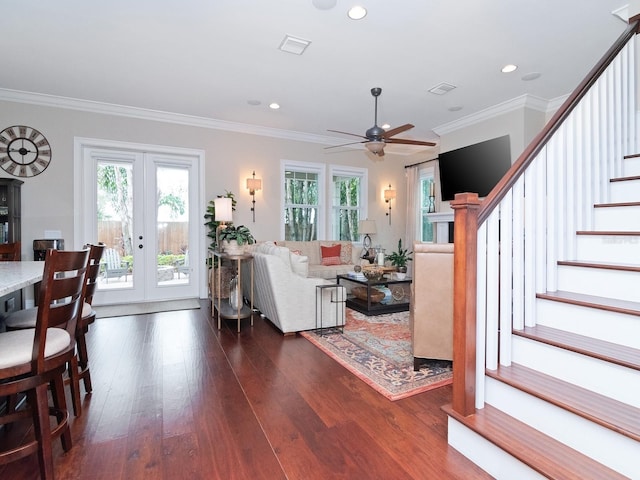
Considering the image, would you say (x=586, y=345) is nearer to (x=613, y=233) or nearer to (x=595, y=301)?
(x=595, y=301)

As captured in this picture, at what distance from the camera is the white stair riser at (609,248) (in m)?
1.96

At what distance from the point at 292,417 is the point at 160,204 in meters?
4.56

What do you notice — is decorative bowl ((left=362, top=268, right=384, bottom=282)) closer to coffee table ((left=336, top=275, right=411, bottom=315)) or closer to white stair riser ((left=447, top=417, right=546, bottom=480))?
coffee table ((left=336, top=275, right=411, bottom=315))

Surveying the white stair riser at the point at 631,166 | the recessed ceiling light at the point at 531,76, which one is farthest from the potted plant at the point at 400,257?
the white stair riser at the point at 631,166

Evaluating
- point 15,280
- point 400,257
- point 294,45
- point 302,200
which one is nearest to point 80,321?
point 15,280

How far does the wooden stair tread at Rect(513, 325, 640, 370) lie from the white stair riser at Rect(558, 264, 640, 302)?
332 millimetres

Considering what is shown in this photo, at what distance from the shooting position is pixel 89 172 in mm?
5055

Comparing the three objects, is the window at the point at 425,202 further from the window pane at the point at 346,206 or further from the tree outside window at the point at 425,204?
the window pane at the point at 346,206

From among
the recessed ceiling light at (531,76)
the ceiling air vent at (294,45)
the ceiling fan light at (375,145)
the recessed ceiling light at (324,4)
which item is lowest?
the ceiling fan light at (375,145)

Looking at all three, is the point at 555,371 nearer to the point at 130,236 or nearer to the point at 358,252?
the point at 358,252

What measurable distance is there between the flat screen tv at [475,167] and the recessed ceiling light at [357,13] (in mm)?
→ 3129

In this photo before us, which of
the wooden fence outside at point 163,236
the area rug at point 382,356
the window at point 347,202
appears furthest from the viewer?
the window at point 347,202

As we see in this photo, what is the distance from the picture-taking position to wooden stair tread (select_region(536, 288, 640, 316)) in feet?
5.37

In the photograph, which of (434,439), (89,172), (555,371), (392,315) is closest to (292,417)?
(434,439)
